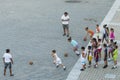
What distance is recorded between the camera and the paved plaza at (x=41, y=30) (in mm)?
20719

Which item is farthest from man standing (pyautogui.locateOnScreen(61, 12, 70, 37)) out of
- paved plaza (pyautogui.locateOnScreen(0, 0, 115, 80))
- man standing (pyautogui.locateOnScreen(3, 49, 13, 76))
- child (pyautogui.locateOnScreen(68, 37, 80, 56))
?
man standing (pyautogui.locateOnScreen(3, 49, 13, 76))

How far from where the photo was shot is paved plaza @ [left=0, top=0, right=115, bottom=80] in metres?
20.7

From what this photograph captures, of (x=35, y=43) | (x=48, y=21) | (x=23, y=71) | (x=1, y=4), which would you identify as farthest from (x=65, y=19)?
(x=1, y=4)

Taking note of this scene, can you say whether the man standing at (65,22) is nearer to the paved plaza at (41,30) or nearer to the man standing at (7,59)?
the paved plaza at (41,30)

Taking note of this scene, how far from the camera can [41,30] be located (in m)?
27.4

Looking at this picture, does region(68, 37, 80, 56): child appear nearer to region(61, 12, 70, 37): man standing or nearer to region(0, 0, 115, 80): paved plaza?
region(0, 0, 115, 80): paved plaza

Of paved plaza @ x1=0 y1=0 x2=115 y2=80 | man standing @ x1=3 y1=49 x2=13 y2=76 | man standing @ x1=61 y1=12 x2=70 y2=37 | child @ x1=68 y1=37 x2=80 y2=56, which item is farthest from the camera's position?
man standing @ x1=61 y1=12 x2=70 y2=37

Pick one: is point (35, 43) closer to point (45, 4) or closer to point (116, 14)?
point (116, 14)

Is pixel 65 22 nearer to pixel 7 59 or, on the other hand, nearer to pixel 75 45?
pixel 75 45

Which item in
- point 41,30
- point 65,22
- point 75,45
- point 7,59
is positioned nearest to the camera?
point 7,59

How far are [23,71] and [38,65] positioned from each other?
1073 mm

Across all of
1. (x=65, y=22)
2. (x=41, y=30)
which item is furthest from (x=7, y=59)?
(x=41, y=30)

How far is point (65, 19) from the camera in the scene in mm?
25516

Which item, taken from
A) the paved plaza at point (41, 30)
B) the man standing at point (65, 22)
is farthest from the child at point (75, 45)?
the man standing at point (65, 22)
